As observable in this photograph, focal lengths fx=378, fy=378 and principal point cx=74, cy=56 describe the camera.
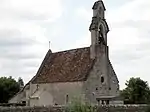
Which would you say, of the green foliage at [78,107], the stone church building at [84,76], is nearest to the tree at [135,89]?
the stone church building at [84,76]

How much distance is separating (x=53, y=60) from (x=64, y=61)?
326 cm

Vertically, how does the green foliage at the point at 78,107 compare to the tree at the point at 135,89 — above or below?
below

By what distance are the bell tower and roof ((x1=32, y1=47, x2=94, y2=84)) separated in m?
1.81

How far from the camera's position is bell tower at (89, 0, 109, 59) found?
5300 cm

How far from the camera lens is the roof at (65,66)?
5194cm

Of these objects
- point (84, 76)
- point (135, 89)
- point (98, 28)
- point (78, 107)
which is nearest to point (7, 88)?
point (135, 89)

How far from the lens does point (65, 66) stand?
55.1 metres

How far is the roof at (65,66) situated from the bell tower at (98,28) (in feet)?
5.92

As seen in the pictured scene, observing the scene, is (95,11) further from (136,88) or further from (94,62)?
(136,88)

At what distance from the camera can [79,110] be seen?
26391mm

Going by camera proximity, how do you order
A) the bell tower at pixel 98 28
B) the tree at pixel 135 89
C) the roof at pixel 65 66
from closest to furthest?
the roof at pixel 65 66 < the bell tower at pixel 98 28 < the tree at pixel 135 89

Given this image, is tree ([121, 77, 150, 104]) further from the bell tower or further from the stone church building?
the bell tower

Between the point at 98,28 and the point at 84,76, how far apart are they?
24.6ft

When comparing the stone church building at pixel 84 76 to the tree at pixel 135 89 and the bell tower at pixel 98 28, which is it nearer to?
the bell tower at pixel 98 28
